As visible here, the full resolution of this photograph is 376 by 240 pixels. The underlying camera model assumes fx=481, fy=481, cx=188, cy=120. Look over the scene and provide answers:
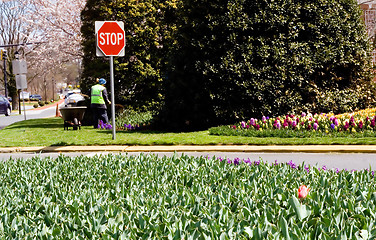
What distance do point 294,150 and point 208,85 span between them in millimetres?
4125

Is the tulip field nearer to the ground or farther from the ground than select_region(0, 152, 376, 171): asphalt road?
farther from the ground

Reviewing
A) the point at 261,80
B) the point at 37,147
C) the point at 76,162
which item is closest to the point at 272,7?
the point at 261,80

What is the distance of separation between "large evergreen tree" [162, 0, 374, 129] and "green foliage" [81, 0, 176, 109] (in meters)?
5.47

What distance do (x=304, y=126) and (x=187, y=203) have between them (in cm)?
942

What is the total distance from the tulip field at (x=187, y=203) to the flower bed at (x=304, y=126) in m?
6.90

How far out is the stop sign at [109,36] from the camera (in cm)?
1264

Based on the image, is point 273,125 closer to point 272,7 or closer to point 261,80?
point 261,80

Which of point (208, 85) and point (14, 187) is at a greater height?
point (208, 85)

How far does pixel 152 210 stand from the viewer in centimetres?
388

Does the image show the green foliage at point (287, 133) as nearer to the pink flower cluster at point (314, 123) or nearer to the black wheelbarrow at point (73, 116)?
the pink flower cluster at point (314, 123)

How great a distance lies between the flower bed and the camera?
1248cm

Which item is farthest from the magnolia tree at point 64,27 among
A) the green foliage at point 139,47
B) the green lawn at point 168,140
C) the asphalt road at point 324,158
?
the asphalt road at point 324,158

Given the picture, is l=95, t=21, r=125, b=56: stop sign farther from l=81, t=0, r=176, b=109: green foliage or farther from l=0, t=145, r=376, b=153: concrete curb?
l=81, t=0, r=176, b=109: green foliage

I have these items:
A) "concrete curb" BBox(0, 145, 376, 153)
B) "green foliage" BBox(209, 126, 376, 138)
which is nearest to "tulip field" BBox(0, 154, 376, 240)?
"concrete curb" BBox(0, 145, 376, 153)
